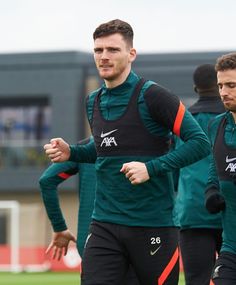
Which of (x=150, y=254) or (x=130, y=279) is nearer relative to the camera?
A: (x=150, y=254)

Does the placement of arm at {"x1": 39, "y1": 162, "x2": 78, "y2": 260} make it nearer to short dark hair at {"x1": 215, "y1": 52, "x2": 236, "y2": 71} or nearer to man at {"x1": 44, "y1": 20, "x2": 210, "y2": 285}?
man at {"x1": 44, "y1": 20, "x2": 210, "y2": 285}

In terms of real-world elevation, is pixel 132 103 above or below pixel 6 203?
above

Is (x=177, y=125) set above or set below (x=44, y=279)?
above

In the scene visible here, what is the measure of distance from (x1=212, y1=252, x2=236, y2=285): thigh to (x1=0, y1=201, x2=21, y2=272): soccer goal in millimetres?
21922

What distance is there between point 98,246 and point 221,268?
0.85 m

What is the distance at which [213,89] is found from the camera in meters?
10.2

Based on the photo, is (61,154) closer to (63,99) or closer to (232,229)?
(232,229)

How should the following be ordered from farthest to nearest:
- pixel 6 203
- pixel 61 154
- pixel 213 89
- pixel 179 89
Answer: pixel 6 203
pixel 179 89
pixel 213 89
pixel 61 154

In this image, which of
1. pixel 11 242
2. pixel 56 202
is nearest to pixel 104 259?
pixel 56 202

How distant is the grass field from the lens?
22859 mm

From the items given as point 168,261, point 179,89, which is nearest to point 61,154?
point 168,261

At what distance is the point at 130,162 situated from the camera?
8125 millimetres

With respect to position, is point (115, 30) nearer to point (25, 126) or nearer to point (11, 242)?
point (11, 242)

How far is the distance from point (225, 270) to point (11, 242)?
87.8 feet
